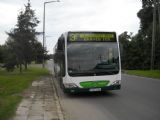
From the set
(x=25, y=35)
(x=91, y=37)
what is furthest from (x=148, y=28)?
(x=91, y=37)

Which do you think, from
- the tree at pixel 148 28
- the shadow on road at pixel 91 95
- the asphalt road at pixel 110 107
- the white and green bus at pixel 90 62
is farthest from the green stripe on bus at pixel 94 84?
the tree at pixel 148 28

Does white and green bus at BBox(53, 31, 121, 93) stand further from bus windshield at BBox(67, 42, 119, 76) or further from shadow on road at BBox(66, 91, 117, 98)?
shadow on road at BBox(66, 91, 117, 98)

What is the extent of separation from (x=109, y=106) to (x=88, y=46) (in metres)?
4.39

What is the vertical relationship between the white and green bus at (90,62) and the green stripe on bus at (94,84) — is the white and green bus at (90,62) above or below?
above

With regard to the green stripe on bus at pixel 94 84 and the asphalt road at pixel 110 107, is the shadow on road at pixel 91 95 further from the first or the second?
the green stripe on bus at pixel 94 84

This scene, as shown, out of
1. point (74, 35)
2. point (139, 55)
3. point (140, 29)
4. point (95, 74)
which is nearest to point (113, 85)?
point (95, 74)

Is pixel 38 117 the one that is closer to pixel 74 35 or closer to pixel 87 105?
pixel 87 105

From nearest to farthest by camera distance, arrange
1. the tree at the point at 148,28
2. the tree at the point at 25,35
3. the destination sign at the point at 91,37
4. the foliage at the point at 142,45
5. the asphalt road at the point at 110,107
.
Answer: the asphalt road at the point at 110,107, the destination sign at the point at 91,37, the tree at the point at 25,35, the tree at the point at 148,28, the foliage at the point at 142,45

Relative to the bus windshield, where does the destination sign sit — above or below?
above

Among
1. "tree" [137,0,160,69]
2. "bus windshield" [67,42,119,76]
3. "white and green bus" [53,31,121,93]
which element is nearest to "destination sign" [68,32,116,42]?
"white and green bus" [53,31,121,93]

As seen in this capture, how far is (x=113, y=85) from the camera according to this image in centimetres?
1881

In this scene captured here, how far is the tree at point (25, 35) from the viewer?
4241cm

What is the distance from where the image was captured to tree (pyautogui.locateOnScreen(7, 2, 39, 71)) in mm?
42406

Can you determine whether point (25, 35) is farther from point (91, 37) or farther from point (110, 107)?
point (110, 107)
